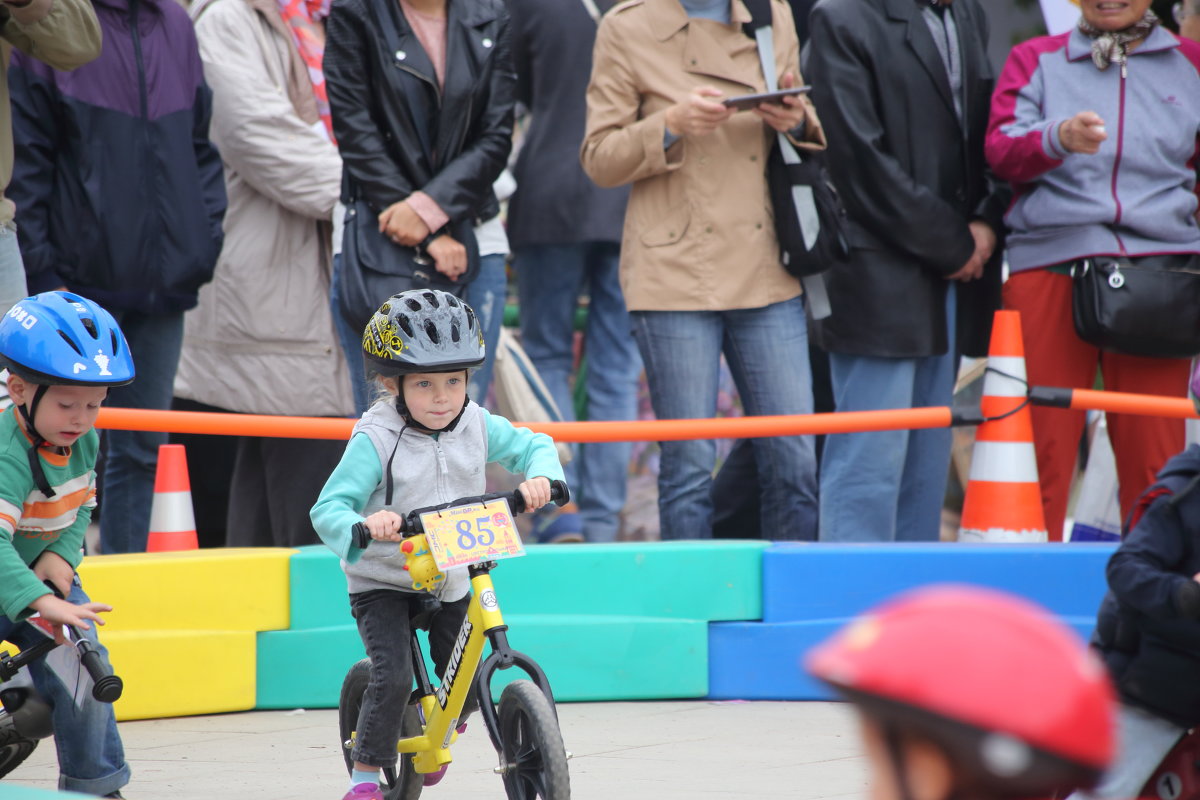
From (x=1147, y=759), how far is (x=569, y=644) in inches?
95.1

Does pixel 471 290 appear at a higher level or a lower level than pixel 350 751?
higher

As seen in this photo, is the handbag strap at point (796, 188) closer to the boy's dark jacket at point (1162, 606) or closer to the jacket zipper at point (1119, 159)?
the jacket zipper at point (1119, 159)

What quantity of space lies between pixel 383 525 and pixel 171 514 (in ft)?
7.15

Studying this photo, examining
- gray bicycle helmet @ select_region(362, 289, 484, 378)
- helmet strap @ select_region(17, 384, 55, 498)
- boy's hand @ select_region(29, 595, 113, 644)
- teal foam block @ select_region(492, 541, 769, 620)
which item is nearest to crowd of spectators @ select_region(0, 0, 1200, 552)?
teal foam block @ select_region(492, 541, 769, 620)

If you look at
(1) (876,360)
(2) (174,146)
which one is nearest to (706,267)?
(1) (876,360)

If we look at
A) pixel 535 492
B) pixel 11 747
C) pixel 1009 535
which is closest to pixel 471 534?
pixel 535 492

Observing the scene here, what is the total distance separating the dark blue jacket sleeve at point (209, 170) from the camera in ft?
20.4

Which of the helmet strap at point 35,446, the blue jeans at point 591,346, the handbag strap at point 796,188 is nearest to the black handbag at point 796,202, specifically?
the handbag strap at point 796,188

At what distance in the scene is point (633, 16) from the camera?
20.4ft

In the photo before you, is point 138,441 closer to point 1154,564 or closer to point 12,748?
point 12,748

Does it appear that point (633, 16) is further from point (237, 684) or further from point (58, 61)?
point (237, 684)

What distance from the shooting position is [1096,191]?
6121 millimetres

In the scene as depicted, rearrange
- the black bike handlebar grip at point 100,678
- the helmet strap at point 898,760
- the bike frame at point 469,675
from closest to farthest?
the helmet strap at point 898,760
the black bike handlebar grip at point 100,678
the bike frame at point 469,675

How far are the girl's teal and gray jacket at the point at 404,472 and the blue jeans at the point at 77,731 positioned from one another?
71cm
